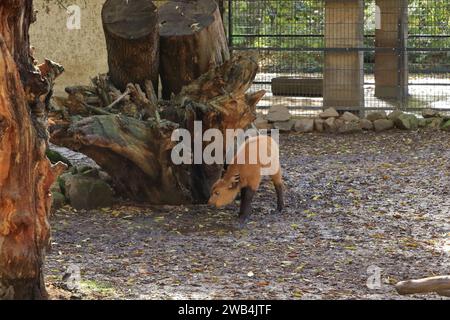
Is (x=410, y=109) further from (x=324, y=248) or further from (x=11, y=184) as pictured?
(x=11, y=184)

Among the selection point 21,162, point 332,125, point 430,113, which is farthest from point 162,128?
point 430,113

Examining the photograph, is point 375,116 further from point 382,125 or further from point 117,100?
point 117,100

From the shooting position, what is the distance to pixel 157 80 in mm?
9711

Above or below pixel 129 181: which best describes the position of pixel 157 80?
above

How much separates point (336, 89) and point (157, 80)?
5.86m

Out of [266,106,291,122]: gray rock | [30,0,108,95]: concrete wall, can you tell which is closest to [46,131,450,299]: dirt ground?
[266,106,291,122]: gray rock

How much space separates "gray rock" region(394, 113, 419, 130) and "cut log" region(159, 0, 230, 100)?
5270 mm

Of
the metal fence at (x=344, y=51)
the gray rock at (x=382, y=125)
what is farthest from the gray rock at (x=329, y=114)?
the gray rock at (x=382, y=125)

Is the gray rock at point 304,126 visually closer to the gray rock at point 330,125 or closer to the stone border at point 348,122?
the stone border at point 348,122

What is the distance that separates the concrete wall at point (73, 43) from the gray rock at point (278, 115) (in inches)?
103

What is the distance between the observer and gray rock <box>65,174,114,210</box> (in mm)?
9219

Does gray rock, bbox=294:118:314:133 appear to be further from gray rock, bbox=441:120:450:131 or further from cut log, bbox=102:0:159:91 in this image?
cut log, bbox=102:0:159:91

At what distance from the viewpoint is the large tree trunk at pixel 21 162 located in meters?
5.27
